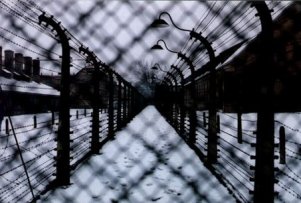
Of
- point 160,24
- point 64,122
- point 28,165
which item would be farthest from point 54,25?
point 28,165

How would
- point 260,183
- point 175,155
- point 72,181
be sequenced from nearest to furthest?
point 260,183, point 72,181, point 175,155

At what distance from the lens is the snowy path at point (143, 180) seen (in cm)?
415

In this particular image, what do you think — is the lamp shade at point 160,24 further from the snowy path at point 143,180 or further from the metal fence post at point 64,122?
the snowy path at point 143,180

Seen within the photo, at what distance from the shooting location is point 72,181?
4812 millimetres

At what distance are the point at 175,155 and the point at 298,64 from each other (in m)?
6.45

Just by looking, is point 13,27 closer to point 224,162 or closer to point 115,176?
point 115,176

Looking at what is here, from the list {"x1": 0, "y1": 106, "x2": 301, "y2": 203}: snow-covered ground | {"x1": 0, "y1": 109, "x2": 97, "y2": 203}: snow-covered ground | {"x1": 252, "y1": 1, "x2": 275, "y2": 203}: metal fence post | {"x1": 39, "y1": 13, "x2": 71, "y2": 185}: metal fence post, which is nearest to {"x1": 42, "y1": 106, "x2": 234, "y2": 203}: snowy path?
{"x1": 0, "y1": 106, "x2": 301, "y2": 203}: snow-covered ground

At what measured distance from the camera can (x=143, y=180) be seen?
16.4 feet

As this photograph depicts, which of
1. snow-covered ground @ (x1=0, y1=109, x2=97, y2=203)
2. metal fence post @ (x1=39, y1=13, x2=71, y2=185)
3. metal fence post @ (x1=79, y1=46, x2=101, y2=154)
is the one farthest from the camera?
metal fence post @ (x1=79, y1=46, x2=101, y2=154)

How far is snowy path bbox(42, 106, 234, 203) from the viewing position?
4.15 metres

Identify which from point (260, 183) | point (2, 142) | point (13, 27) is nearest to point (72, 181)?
point (13, 27)

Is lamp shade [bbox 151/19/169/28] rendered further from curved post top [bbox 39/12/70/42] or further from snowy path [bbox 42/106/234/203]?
snowy path [bbox 42/106/234/203]

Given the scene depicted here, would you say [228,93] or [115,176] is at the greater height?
[228,93]

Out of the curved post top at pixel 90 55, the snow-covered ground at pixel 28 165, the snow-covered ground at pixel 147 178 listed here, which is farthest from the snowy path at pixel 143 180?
the curved post top at pixel 90 55
